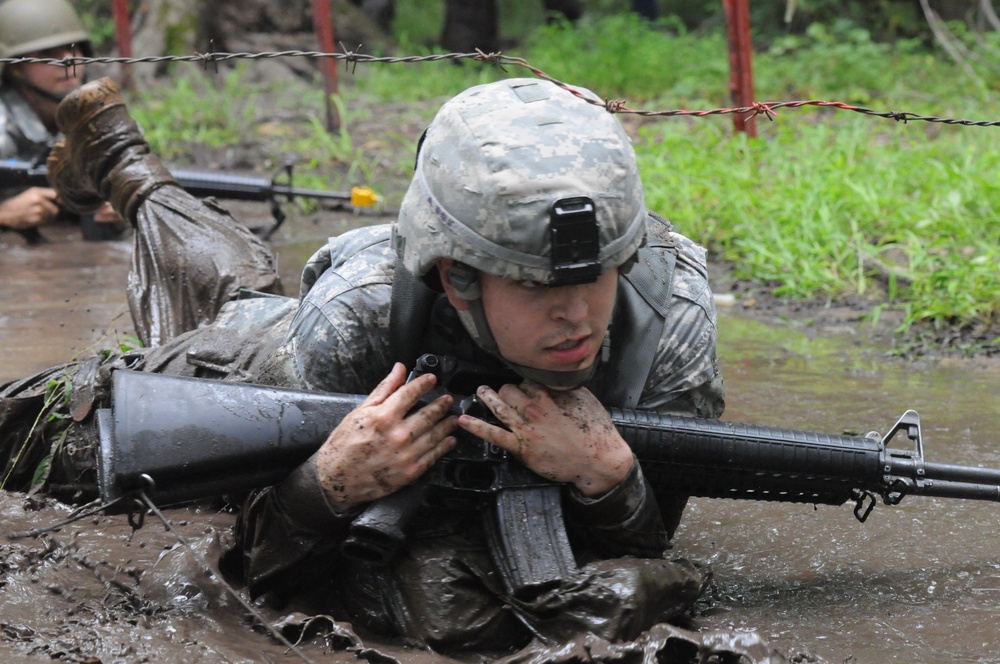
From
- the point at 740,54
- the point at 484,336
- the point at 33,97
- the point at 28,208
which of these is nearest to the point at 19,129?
the point at 33,97

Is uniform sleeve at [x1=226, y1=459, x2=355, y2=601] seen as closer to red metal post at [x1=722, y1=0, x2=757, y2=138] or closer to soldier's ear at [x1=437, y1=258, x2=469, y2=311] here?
soldier's ear at [x1=437, y1=258, x2=469, y2=311]

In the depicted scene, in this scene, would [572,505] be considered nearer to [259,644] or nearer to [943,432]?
[259,644]

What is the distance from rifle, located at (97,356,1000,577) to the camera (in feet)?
8.13

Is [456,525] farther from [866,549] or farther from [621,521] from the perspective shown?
[866,549]

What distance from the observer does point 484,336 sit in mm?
2492

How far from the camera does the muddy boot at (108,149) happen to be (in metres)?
4.38

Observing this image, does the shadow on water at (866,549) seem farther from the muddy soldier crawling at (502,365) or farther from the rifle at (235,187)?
the rifle at (235,187)

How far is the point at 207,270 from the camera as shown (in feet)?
13.7

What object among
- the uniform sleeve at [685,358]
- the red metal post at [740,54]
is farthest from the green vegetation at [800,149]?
the uniform sleeve at [685,358]

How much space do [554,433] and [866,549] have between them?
105 centimetres

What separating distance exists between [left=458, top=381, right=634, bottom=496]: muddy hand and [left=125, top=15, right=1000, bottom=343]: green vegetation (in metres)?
1.31

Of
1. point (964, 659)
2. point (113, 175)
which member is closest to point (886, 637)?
point (964, 659)

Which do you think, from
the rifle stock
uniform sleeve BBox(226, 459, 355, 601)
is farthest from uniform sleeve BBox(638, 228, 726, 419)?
Answer: uniform sleeve BBox(226, 459, 355, 601)

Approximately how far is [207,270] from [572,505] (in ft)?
6.58
